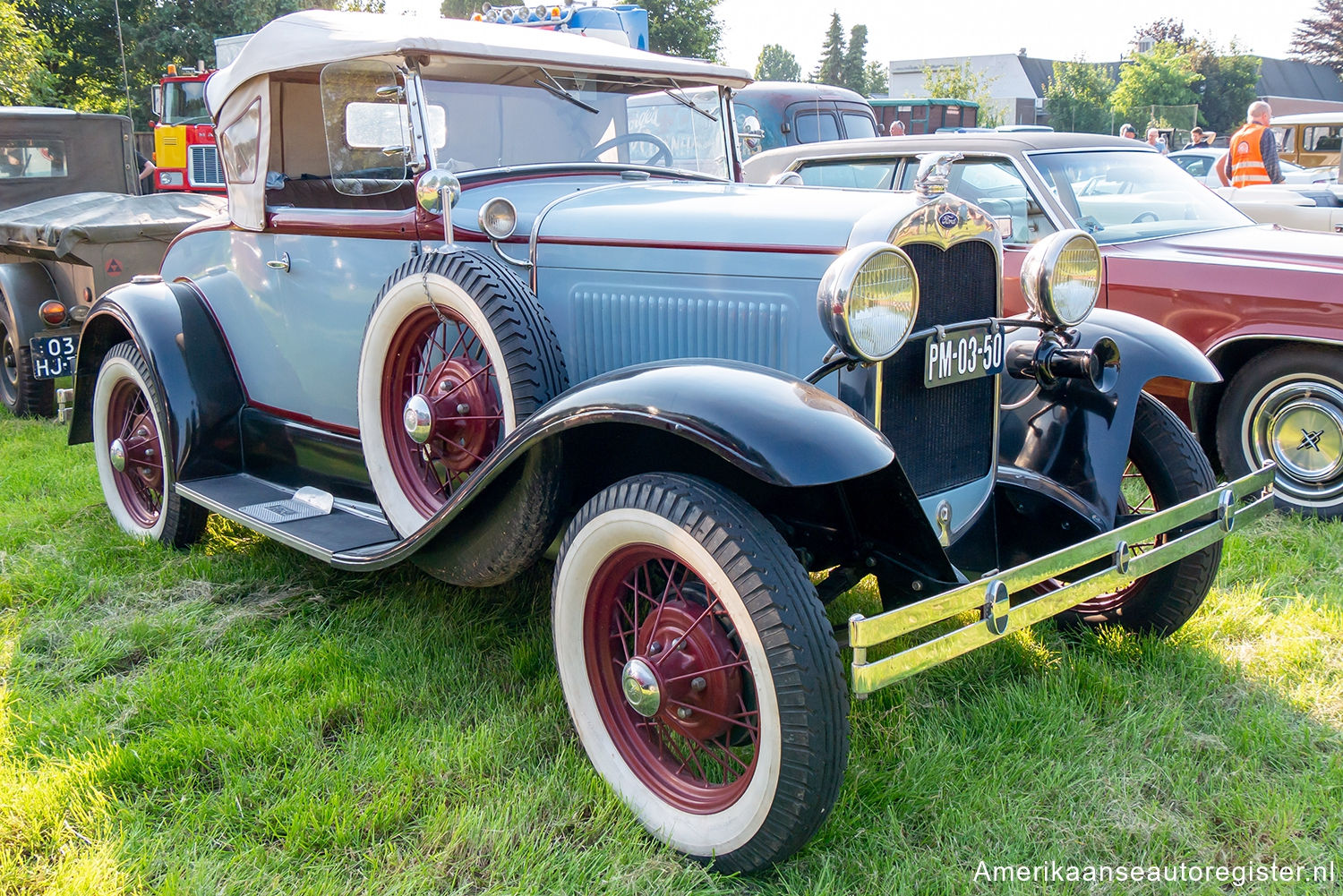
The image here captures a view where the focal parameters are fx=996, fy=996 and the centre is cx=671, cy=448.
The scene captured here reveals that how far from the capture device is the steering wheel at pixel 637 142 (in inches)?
142

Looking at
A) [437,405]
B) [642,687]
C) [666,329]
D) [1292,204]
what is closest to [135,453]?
[437,405]

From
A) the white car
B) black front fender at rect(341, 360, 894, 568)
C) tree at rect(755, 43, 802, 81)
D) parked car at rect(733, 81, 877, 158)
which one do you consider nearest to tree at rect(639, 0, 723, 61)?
parked car at rect(733, 81, 877, 158)

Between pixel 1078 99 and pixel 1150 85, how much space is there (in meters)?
2.78

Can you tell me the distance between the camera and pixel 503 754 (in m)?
2.57

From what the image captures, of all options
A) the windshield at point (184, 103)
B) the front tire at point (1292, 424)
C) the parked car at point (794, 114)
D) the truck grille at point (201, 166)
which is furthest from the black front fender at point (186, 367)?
the windshield at point (184, 103)

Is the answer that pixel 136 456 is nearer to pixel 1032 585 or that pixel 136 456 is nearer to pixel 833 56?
pixel 1032 585

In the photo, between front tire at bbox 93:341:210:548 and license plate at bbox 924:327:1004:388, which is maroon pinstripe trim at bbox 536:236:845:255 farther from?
front tire at bbox 93:341:210:548

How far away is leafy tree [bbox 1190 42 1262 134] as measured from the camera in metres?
43.8

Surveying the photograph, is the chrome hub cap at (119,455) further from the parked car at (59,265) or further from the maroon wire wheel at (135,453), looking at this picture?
the parked car at (59,265)

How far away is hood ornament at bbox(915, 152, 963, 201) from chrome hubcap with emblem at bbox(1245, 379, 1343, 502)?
266 cm

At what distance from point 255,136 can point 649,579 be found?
2.53 metres

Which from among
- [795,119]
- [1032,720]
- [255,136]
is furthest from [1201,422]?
[795,119]

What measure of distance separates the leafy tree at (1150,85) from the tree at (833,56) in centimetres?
2326

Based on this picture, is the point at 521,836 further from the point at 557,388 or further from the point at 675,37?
the point at 675,37
